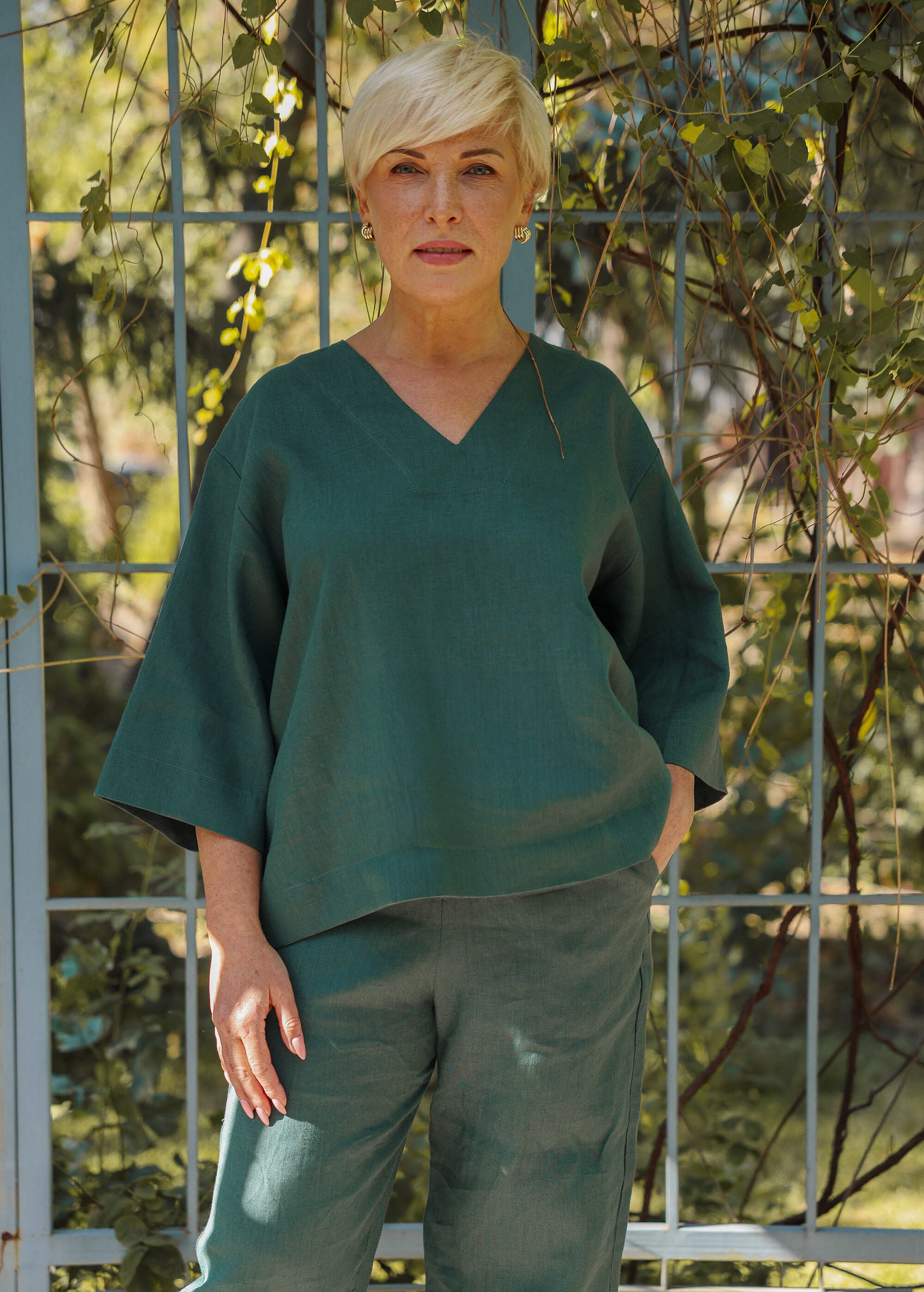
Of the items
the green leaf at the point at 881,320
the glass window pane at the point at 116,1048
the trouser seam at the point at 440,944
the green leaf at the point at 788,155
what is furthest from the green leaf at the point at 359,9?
the glass window pane at the point at 116,1048

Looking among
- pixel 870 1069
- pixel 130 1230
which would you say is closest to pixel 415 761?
pixel 130 1230

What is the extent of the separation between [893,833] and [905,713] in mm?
242

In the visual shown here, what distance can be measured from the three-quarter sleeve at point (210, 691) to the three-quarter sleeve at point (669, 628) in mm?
416

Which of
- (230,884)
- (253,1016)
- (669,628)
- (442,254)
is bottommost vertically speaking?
(253,1016)

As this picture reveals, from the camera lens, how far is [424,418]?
113 centimetres

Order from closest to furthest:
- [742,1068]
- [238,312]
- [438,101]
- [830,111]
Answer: [438,101] → [830,111] → [238,312] → [742,1068]

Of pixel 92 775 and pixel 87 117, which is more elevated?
pixel 87 117

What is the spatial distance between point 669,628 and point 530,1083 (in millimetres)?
548

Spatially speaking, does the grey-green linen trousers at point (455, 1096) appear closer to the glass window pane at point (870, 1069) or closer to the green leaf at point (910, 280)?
the green leaf at point (910, 280)

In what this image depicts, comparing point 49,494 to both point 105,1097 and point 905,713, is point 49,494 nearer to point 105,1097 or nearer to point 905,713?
point 105,1097

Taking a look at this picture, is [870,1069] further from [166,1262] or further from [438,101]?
[438,101]

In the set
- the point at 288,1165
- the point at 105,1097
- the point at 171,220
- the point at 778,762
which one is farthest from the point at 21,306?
the point at 778,762

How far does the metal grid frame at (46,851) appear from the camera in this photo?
1622mm

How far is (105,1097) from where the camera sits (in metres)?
2.01
